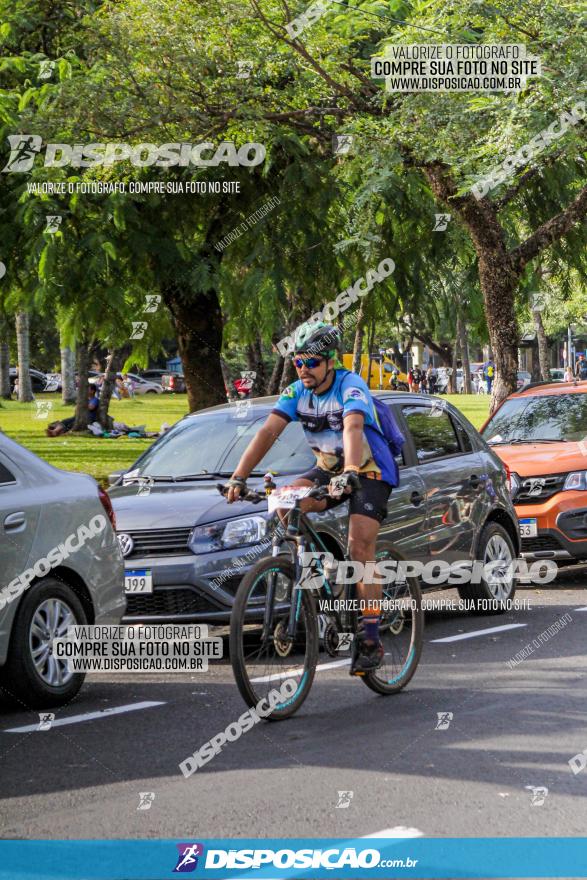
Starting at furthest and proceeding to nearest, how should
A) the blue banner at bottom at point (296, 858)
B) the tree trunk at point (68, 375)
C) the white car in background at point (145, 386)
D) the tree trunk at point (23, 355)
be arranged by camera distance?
the white car in background at point (145, 386)
the tree trunk at point (68, 375)
the tree trunk at point (23, 355)
the blue banner at bottom at point (296, 858)

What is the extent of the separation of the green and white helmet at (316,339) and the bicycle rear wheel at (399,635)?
3.87 ft

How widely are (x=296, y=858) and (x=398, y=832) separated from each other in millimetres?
469

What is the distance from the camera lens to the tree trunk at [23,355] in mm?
46875

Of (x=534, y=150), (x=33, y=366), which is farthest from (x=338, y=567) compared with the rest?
(x=33, y=366)

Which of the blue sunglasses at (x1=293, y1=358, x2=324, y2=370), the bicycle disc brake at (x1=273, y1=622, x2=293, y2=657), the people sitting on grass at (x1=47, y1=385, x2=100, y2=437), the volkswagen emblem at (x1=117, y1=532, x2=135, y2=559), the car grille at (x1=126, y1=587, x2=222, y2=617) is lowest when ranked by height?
the car grille at (x1=126, y1=587, x2=222, y2=617)

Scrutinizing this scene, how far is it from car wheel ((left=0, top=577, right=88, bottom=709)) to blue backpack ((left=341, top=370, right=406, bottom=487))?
6.12 feet

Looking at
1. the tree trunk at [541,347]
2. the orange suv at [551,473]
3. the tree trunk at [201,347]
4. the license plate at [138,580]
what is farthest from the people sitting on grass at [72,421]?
the license plate at [138,580]

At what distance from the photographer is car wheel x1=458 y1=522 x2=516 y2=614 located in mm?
11031

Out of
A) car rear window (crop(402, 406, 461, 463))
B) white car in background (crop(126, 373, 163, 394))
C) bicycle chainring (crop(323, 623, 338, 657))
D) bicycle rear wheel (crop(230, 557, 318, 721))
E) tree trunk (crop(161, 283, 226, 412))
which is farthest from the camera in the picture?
white car in background (crop(126, 373, 163, 394))

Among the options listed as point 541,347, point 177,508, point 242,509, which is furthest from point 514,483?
point 541,347

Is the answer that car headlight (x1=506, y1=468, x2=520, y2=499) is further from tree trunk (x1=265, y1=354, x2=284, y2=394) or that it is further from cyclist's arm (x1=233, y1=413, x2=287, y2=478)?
tree trunk (x1=265, y1=354, x2=284, y2=394)

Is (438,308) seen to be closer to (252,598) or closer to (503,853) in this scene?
(252,598)

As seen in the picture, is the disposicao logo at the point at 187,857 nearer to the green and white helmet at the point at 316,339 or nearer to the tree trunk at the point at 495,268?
the green and white helmet at the point at 316,339

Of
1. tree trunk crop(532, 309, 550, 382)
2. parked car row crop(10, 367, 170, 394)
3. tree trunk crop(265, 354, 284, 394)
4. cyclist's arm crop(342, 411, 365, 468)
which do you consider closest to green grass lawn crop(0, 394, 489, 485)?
tree trunk crop(532, 309, 550, 382)
